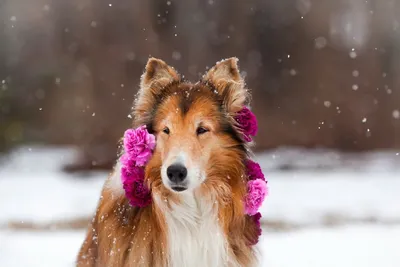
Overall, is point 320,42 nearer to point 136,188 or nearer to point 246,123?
→ point 246,123

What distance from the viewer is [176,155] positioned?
3713 mm

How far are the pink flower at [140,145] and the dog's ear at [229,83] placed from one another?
1.72ft

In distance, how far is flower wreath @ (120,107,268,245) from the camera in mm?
3939

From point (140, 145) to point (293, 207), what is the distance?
260 inches

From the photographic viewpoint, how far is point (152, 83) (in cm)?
410

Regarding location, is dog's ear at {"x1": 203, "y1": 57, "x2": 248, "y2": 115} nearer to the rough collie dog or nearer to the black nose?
the rough collie dog

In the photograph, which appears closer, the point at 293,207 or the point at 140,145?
the point at 140,145

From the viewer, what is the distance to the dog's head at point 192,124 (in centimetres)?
376

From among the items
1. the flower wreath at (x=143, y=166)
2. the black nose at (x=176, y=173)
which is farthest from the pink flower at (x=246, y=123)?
the black nose at (x=176, y=173)

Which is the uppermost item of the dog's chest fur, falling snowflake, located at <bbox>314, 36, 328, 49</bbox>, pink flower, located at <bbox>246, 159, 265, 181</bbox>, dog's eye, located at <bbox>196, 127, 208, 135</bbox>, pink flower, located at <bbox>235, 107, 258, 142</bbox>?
falling snowflake, located at <bbox>314, 36, 328, 49</bbox>

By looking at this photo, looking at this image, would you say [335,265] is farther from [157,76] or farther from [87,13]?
[87,13]

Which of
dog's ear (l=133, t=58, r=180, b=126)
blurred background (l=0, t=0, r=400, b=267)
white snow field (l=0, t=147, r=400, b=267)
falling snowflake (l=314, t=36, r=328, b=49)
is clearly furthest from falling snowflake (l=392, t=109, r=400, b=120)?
dog's ear (l=133, t=58, r=180, b=126)

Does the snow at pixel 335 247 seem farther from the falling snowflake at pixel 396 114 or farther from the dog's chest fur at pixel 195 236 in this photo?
the falling snowflake at pixel 396 114

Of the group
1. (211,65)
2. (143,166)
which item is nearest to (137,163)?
(143,166)
